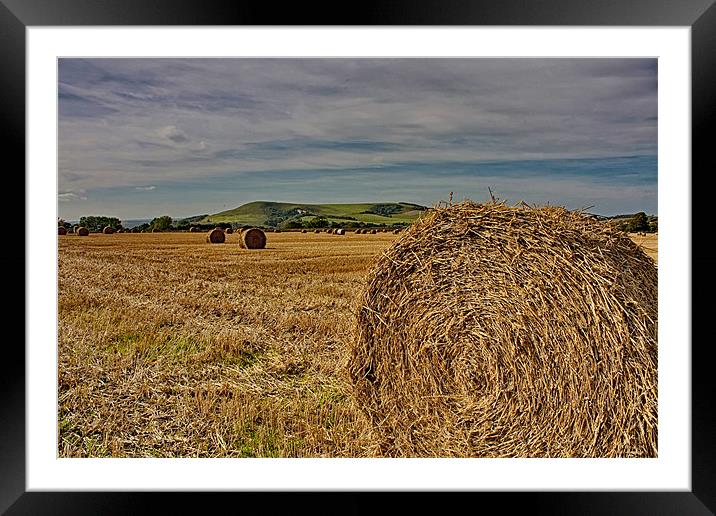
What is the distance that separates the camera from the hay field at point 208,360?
145 inches

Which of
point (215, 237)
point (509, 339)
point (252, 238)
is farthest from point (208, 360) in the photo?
point (215, 237)

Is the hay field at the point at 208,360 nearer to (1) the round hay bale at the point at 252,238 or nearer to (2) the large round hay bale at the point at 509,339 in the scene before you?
(2) the large round hay bale at the point at 509,339

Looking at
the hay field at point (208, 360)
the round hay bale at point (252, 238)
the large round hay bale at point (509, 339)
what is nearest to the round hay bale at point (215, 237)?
the round hay bale at point (252, 238)

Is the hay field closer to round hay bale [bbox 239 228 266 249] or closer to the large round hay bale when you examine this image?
the large round hay bale

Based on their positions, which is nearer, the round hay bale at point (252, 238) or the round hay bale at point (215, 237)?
the round hay bale at point (252, 238)

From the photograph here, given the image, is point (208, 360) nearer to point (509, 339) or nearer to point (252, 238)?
point (509, 339)

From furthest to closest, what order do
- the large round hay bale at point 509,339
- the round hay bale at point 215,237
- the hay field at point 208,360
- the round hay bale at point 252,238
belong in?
the round hay bale at point 215,237, the round hay bale at point 252,238, the hay field at point 208,360, the large round hay bale at point 509,339

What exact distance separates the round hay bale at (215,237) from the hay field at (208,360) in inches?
117

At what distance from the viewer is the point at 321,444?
358cm

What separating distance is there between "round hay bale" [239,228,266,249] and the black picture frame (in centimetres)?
971
